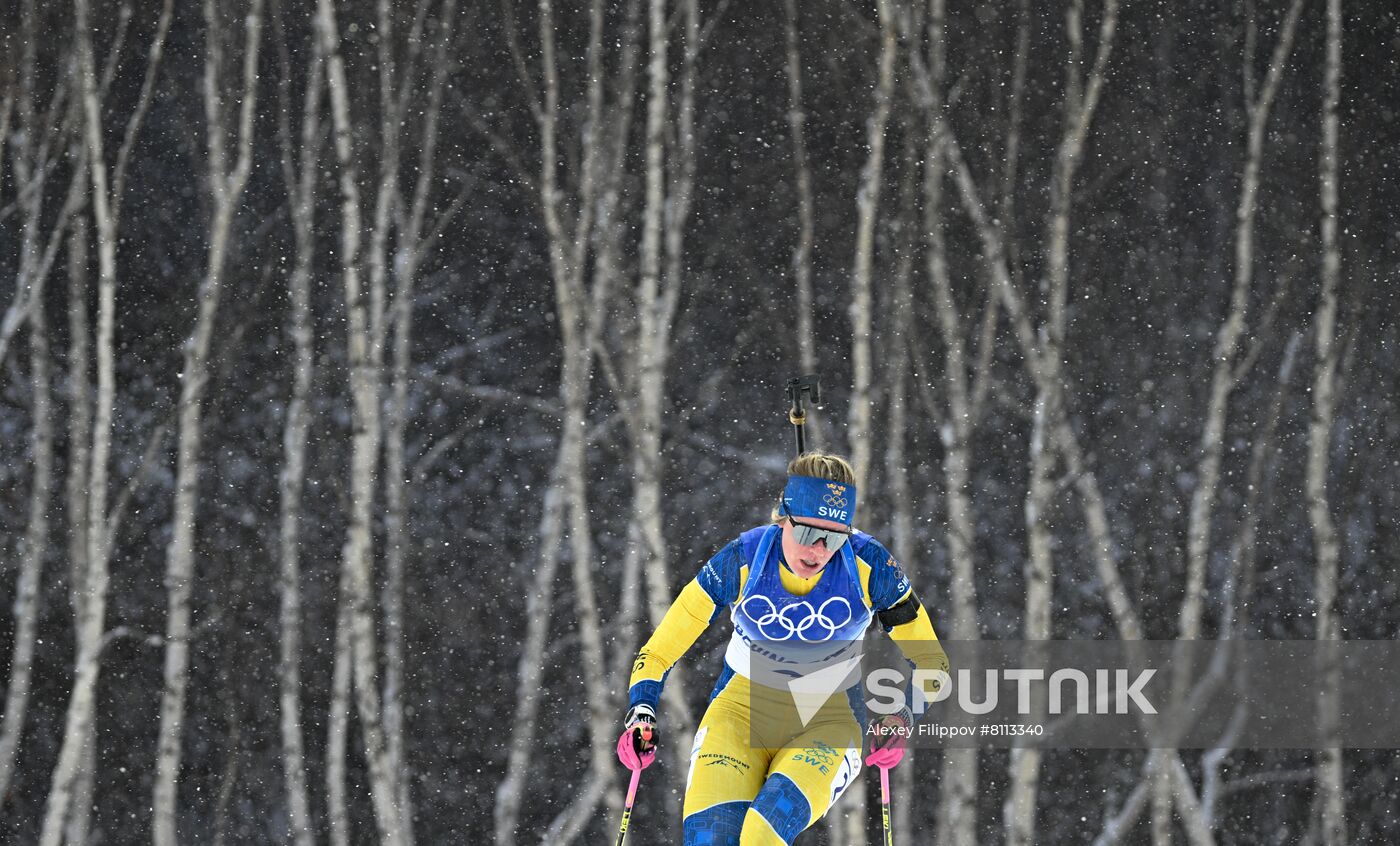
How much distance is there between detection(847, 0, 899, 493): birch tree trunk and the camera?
3.95 metres

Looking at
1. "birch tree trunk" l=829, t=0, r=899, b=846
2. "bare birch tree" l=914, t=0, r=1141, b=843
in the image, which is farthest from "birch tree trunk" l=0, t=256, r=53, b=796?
"bare birch tree" l=914, t=0, r=1141, b=843

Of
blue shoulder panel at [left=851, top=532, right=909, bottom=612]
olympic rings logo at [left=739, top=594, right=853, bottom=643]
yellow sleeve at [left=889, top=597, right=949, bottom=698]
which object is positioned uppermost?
blue shoulder panel at [left=851, top=532, right=909, bottom=612]

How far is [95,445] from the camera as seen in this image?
12.9ft

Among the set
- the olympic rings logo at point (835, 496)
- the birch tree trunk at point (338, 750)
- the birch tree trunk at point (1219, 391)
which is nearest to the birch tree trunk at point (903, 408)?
the birch tree trunk at point (1219, 391)

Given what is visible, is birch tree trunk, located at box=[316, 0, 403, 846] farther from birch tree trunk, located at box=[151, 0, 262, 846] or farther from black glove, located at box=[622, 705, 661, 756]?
black glove, located at box=[622, 705, 661, 756]

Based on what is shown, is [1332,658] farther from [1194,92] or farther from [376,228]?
[376,228]

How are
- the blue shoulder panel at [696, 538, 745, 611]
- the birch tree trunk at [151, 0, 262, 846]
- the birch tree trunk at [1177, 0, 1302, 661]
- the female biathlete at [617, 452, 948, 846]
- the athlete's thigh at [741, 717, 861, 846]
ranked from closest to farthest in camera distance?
the athlete's thigh at [741, 717, 861, 846] → the female biathlete at [617, 452, 948, 846] → the blue shoulder panel at [696, 538, 745, 611] → the birch tree trunk at [151, 0, 262, 846] → the birch tree trunk at [1177, 0, 1302, 661]

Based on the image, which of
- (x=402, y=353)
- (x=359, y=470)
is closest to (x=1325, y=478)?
(x=402, y=353)

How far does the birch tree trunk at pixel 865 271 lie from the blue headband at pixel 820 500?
128 centimetres

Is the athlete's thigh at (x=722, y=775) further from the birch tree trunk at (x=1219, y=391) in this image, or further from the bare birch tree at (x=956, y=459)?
the birch tree trunk at (x=1219, y=391)

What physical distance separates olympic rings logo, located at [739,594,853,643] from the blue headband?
20cm

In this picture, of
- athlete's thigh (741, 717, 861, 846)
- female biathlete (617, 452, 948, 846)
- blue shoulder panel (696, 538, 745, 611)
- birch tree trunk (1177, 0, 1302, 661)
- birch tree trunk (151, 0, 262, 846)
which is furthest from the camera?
birch tree trunk (1177, 0, 1302, 661)

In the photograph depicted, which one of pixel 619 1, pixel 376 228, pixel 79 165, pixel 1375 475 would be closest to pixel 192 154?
pixel 79 165

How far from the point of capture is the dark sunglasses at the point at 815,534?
8.59 feet
